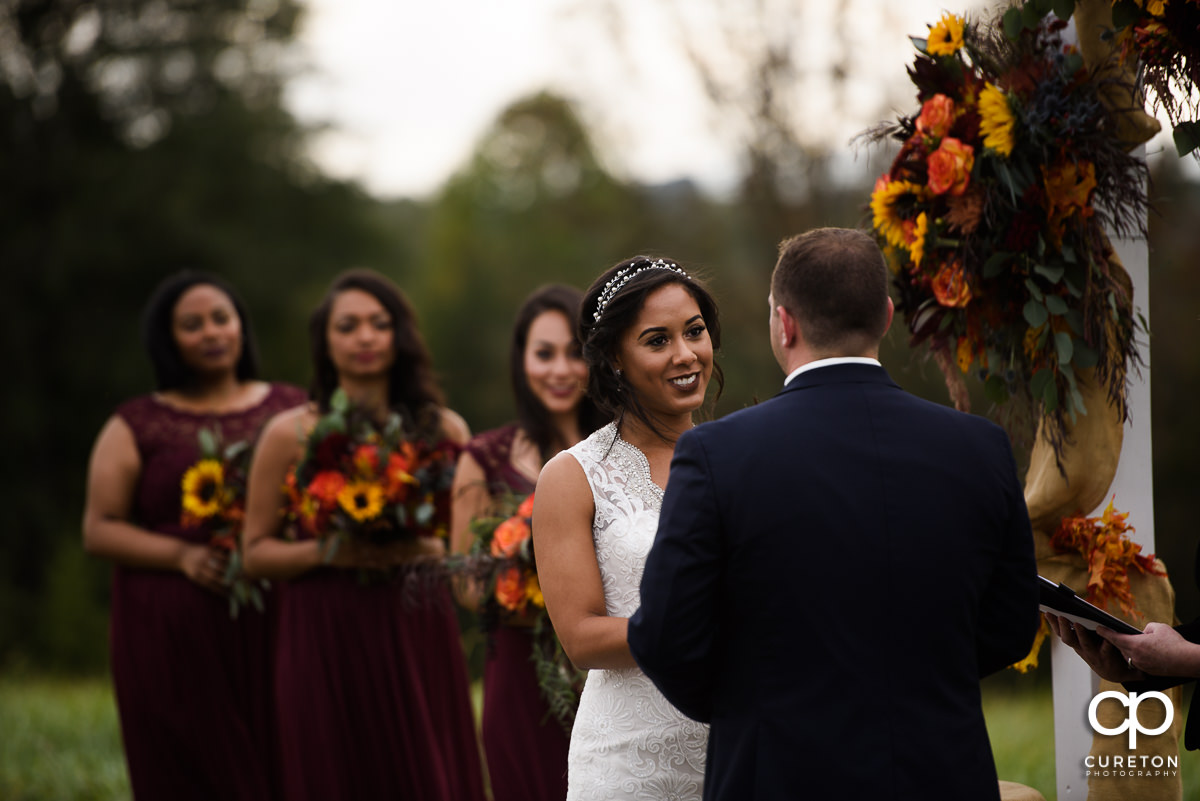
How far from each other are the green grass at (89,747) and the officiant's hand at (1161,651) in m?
2.92

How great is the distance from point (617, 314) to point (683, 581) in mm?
1020

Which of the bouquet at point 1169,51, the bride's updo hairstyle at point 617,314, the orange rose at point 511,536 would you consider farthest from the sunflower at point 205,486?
the bouquet at point 1169,51

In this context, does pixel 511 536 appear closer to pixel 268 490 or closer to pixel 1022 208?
pixel 268 490

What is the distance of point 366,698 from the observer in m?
4.94

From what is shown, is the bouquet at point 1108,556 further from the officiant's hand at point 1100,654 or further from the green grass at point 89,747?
the green grass at point 89,747

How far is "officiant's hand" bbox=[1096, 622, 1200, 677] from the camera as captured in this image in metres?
2.82

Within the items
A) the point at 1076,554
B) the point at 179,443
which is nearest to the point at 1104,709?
the point at 1076,554

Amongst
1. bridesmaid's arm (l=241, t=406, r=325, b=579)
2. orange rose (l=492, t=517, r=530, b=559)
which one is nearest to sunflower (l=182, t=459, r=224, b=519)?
bridesmaid's arm (l=241, t=406, r=325, b=579)

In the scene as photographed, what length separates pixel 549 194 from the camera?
23.6 metres

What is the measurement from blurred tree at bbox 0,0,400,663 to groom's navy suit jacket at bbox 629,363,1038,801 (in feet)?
54.5

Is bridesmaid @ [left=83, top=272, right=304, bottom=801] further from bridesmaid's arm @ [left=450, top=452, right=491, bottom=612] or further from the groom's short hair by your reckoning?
the groom's short hair

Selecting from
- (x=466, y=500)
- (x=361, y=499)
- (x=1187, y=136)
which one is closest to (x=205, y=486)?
(x=361, y=499)

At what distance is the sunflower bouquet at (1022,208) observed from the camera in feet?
10.5

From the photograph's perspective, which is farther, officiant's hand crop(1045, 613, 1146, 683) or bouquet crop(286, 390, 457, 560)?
bouquet crop(286, 390, 457, 560)
